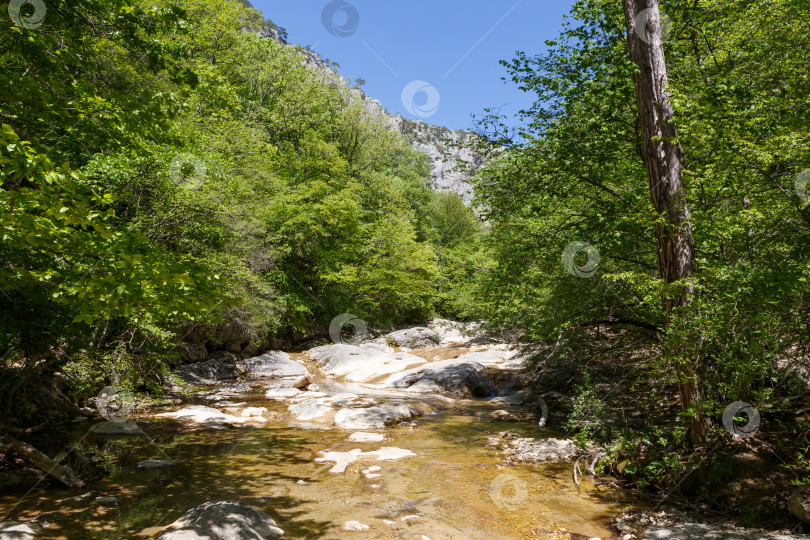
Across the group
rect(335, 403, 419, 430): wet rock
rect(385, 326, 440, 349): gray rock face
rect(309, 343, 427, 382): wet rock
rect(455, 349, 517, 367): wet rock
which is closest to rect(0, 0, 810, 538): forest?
rect(335, 403, 419, 430): wet rock

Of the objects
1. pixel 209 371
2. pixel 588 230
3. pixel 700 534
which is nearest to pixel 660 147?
pixel 588 230

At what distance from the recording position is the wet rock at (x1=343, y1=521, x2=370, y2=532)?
202 inches

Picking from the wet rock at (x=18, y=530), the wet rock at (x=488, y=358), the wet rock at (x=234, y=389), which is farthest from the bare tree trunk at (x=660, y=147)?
the wet rock at (x=234, y=389)

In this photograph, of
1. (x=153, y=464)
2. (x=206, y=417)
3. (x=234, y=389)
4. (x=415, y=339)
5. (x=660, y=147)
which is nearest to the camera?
(x=660, y=147)

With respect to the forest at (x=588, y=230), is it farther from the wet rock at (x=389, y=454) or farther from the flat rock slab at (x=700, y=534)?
the wet rock at (x=389, y=454)

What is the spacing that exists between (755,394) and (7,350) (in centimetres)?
935

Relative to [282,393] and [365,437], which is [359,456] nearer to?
[365,437]

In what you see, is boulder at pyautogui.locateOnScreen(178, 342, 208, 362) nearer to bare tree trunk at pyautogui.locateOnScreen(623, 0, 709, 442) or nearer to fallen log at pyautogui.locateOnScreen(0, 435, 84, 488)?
fallen log at pyautogui.locateOnScreen(0, 435, 84, 488)

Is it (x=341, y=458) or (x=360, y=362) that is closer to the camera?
(x=341, y=458)

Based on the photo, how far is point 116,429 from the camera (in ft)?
29.7

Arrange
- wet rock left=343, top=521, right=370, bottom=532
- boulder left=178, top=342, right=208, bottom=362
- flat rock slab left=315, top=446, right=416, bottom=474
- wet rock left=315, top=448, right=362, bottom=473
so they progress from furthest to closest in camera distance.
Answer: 1. boulder left=178, top=342, right=208, bottom=362
2. flat rock slab left=315, top=446, right=416, bottom=474
3. wet rock left=315, top=448, right=362, bottom=473
4. wet rock left=343, top=521, right=370, bottom=532

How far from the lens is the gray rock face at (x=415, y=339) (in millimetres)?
24172

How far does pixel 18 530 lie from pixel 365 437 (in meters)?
5.94

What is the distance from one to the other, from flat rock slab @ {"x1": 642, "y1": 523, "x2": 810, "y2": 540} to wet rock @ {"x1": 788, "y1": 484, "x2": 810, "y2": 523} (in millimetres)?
423
